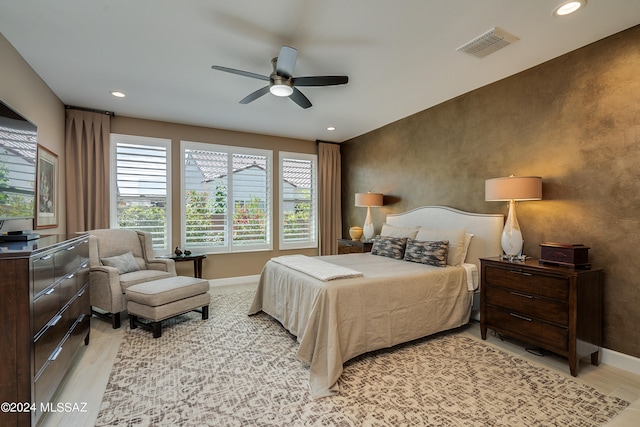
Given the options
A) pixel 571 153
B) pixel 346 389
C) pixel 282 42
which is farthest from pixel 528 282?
pixel 282 42

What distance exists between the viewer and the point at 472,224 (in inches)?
141

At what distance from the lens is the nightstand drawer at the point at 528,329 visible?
2.40m

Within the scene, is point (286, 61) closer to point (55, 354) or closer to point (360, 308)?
point (360, 308)

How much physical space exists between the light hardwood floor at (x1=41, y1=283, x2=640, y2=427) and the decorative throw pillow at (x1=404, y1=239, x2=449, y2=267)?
0.86 meters

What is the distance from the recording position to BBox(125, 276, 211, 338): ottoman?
3035mm

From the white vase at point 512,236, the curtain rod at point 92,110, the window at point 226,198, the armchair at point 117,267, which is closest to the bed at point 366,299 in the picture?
the white vase at point 512,236

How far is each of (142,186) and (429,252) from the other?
4.41m

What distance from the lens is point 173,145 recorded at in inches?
192

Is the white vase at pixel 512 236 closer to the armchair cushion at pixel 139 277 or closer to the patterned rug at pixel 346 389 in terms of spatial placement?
the patterned rug at pixel 346 389

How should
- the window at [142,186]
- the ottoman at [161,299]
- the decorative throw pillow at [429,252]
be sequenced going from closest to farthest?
the ottoman at [161,299], the decorative throw pillow at [429,252], the window at [142,186]

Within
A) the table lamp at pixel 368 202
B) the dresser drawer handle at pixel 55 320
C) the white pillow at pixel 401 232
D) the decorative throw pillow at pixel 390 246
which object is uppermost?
the table lamp at pixel 368 202

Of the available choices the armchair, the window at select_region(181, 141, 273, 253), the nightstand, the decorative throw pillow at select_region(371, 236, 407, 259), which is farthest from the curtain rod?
the decorative throw pillow at select_region(371, 236, 407, 259)

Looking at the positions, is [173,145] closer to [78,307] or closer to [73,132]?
[73,132]

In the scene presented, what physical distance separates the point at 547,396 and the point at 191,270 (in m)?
4.84
